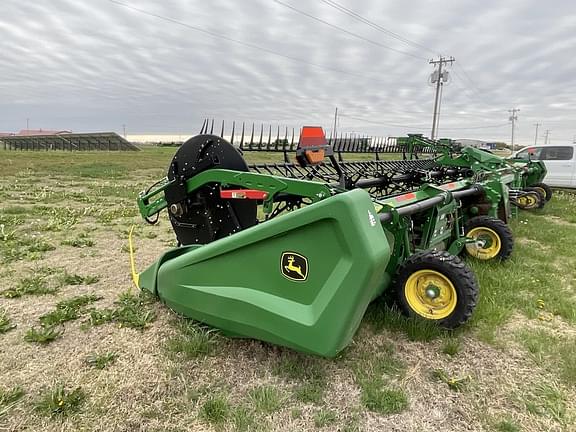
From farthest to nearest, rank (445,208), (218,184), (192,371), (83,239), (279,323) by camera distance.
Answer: (83,239) < (445,208) < (218,184) < (192,371) < (279,323)

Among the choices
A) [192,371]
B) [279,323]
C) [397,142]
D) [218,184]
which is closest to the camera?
[279,323]

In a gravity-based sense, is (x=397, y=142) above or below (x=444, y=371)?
above

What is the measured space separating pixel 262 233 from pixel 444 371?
1518 millimetres

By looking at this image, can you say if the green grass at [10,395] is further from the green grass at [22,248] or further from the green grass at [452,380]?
the green grass at [22,248]

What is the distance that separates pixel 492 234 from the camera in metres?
5.16

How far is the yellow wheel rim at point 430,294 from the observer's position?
3.11 meters

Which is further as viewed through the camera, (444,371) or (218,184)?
→ (218,184)

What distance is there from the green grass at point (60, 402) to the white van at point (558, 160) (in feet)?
45.7

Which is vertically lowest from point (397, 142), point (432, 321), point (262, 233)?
point (432, 321)

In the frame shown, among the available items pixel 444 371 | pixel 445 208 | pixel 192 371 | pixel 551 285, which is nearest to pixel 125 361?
pixel 192 371

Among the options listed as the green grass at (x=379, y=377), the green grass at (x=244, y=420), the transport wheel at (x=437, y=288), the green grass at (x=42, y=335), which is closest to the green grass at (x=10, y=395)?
the green grass at (x=42, y=335)

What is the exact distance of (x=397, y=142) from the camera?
31.1 ft

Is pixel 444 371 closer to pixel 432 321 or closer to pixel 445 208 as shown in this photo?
pixel 432 321

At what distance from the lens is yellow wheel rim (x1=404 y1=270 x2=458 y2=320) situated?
122 inches
